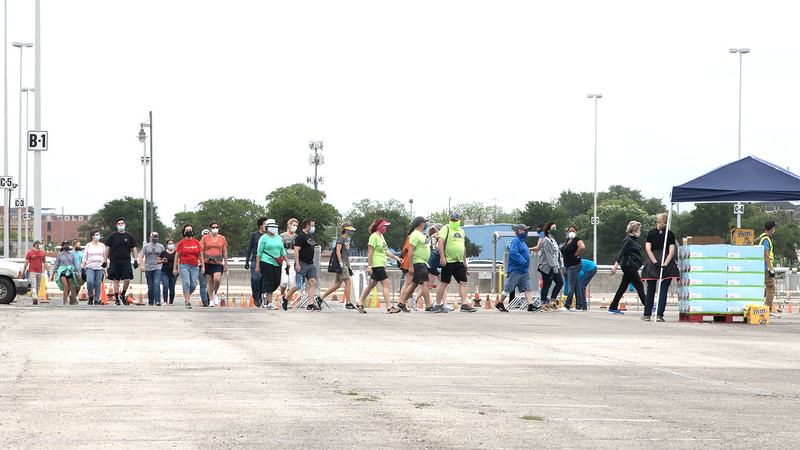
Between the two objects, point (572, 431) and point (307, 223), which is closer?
point (572, 431)

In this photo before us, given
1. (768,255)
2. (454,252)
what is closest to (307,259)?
(454,252)

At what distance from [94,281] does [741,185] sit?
13.1m

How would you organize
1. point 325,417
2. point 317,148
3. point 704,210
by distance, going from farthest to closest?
point 317,148
point 704,210
point 325,417

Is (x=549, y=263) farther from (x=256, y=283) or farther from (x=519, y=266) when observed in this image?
(x=256, y=283)

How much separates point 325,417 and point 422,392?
1.48 metres

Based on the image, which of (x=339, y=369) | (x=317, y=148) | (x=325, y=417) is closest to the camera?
(x=325, y=417)

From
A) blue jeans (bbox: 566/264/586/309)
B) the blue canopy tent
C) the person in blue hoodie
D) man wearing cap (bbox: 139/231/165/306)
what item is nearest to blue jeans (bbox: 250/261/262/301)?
man wearing cap (bbox: 139/231/165/306)

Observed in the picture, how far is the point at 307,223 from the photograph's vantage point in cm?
2197

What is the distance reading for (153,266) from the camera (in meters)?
25.5

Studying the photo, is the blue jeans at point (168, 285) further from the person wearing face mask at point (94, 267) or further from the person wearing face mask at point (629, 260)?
the person wearing face mask at point (629, 260)

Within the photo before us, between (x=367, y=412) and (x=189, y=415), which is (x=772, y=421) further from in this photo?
(x=189, y=415)

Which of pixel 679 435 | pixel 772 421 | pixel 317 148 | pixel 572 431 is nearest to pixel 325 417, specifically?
pixel 572 431

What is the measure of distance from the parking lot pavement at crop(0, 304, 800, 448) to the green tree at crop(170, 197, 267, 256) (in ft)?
355

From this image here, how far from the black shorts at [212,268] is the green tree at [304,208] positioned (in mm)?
89892
